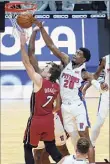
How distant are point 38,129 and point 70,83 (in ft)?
2.88

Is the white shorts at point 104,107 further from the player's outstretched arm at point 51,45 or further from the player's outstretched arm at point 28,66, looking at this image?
the player's outstretched arm at point 28,66

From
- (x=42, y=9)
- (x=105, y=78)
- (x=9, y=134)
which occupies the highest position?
(x=42, y=9)

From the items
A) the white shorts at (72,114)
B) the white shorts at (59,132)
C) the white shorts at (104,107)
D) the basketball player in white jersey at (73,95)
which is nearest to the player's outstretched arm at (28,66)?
the basketball player in white jersey at (73,95)

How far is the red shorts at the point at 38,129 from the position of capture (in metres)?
5.83

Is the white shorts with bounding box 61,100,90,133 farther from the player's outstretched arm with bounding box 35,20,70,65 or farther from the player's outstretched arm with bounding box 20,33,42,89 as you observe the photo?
the player's outstretched arm with bounding box 20,33,42,89

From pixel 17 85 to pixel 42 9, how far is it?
2674 mm

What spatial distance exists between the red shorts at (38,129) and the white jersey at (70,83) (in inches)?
25.8

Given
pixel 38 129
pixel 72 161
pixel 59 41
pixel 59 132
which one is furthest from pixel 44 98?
pixel 59 41

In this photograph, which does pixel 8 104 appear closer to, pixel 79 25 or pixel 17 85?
pixel 17 85

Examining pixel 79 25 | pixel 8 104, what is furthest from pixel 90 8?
pixel 8 104

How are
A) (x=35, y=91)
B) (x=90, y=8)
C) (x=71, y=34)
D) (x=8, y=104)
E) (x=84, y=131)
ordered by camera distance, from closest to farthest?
(x=35, y=91)
(x=84, y=131)
(x=8, y=104)
(x=71, y=34)
(x=90, y=8)

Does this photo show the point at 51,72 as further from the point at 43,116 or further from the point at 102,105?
the point at 102,105

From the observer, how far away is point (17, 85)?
42.3 ft

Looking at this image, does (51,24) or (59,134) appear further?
(51,24)
